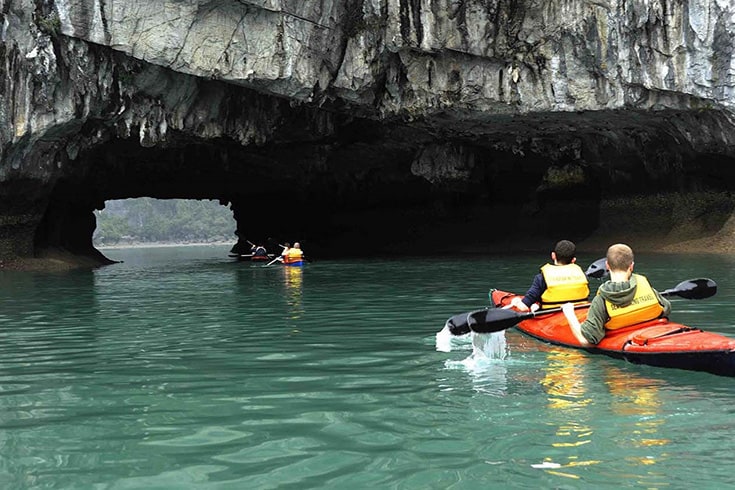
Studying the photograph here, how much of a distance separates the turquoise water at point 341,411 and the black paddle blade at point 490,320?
1.12ft

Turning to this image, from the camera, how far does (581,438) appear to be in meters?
4.23

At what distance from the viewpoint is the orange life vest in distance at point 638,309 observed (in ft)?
21.7

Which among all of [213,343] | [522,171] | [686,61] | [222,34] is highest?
[222,34]

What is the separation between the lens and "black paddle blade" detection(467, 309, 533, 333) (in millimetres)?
6617

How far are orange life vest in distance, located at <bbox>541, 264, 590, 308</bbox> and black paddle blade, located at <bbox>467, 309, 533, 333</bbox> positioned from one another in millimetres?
1326

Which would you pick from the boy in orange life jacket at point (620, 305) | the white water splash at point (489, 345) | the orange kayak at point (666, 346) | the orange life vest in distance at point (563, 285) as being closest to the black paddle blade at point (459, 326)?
the white water splash at point (489, 345)

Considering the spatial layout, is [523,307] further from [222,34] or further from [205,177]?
[205,177]

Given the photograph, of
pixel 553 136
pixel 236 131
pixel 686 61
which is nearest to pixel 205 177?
pixel 236 131

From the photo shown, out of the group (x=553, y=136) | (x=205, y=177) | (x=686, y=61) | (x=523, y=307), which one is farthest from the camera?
(x=205, y=177)

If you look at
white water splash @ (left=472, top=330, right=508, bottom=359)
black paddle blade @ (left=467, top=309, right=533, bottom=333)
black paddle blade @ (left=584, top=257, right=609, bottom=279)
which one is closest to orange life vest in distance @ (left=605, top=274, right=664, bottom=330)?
black paddle blade @ (left=467, top=309, right=533, bottom=333)

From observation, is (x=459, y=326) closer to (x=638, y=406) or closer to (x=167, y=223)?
(x=638, y=406)

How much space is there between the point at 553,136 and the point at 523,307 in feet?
60.6

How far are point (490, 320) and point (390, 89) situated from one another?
16.3 meters

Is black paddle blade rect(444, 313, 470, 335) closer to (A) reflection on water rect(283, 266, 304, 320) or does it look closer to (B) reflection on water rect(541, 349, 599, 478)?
(B) reflection on water rect(541, 349, 599, 478)
